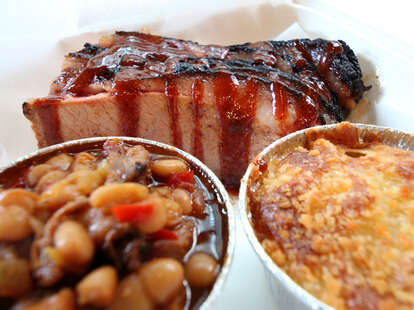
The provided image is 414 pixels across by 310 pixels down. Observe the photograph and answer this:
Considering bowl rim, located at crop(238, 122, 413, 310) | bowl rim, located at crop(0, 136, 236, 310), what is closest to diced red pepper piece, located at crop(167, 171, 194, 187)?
bowl rim, located at crop(0, 136, 236, 310)

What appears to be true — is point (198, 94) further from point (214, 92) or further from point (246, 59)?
point (246, 59)

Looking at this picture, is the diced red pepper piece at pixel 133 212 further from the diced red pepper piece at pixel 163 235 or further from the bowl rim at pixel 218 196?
the bowl rim at pixel 218 196

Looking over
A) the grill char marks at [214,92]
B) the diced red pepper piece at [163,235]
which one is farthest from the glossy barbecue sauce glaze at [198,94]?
the diced red pepper piece at [163,235]

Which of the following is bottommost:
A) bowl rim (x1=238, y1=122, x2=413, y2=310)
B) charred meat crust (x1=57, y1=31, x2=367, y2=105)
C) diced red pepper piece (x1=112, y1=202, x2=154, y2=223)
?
bowl rim (x1=238, y1=122, x2=413, y2=310)

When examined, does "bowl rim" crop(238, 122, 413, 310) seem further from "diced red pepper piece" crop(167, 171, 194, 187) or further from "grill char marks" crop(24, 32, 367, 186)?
"grill char marks" crop(24, 32, 367, 186)

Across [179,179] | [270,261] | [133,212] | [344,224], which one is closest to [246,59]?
[179,179]

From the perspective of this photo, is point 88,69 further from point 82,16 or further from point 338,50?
point 338,50

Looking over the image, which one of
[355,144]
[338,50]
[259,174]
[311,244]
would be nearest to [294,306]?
[311,244]
